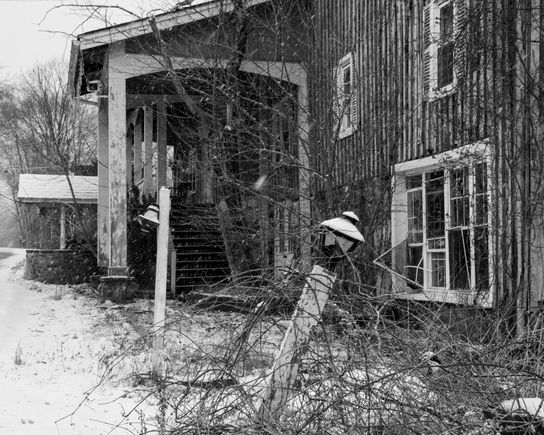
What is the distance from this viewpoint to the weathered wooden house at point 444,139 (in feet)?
28.3

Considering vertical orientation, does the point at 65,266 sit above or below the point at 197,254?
below

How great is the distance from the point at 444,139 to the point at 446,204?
3.04 feet

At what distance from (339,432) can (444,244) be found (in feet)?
24.9

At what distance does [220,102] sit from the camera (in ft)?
46.2

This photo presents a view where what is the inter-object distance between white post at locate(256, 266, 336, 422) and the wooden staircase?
1303cm

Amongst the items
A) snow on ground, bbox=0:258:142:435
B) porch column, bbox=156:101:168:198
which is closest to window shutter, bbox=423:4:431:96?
snow on ground, bbox=0:258:142:435

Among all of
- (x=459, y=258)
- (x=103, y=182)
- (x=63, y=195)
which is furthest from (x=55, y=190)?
(x=459, y=258)

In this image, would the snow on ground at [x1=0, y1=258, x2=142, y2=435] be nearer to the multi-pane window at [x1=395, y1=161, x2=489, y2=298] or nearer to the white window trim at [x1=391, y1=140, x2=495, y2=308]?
the white window trim at [x1=391, y1=140, x2=495, y2=308]

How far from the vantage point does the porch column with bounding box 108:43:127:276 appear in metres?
15.0

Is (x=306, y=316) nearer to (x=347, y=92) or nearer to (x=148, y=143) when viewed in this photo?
(x=347, y=92)

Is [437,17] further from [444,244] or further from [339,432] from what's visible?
[339,432]

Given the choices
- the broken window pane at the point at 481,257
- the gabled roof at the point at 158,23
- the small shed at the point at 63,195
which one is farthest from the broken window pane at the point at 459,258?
the small shed at the point at 63,195

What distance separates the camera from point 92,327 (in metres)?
11.9

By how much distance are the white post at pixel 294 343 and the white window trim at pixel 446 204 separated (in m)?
3.27
